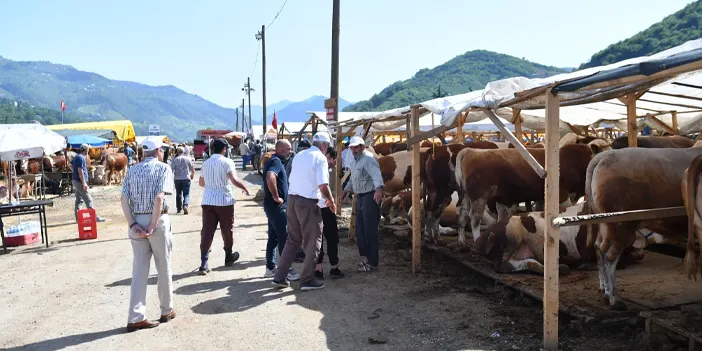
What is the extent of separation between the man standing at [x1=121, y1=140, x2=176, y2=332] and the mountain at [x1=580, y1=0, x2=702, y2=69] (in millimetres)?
87908

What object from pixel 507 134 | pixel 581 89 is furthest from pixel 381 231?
pixel 581 89

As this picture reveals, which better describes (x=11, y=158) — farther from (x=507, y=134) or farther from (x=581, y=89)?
(x=581, y=89)

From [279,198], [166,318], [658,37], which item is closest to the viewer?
[166,318]

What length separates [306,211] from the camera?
7719 millimetres

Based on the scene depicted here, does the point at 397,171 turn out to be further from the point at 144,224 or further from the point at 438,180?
the point at 144,224

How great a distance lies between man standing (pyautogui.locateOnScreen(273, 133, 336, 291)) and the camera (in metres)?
7.68

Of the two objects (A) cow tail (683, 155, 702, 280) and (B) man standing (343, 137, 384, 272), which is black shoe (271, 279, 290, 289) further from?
(A) cow tail (683, 155, 702, 280)

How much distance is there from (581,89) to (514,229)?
3.44 meters

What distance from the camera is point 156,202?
6129mm

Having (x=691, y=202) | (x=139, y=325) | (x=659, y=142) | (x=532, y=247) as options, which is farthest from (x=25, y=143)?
(x=659, y=142)

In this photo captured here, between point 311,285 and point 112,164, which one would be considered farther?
point 112,164

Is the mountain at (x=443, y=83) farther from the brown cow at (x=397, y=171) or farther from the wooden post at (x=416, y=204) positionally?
the wooden post at (x=416, y=204)

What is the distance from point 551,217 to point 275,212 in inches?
171

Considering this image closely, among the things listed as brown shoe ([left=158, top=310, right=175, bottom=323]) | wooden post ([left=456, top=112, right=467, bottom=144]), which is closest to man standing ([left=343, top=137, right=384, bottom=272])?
wooden post ([left=456, top=112, right=467, bottom=144])
